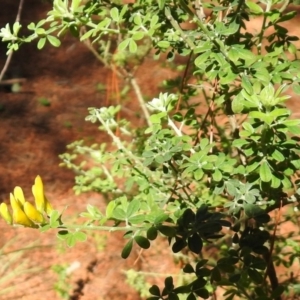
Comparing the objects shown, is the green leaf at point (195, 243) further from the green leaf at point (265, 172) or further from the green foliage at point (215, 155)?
the green leaf at point (265, 172)

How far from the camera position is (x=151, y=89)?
11.9 feet

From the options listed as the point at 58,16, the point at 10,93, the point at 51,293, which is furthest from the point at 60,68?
the point at 58,16

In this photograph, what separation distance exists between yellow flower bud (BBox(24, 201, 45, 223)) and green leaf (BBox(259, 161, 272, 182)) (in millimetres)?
404

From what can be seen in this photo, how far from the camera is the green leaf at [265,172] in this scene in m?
1.00

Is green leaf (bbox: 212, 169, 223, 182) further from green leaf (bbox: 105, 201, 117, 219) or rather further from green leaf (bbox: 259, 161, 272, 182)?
green leaf (bbox: 105, 201, 117, 219)

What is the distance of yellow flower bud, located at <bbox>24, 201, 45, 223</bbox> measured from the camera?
920 mm

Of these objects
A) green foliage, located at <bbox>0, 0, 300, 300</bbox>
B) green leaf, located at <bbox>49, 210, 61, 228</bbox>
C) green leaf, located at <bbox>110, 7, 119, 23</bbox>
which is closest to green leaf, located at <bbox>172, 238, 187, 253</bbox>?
green foliage, located at <bbox>0, 0, 300, 300</bbox>

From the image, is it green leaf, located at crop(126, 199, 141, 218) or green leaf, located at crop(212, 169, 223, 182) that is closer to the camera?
green leaf, located at crop(126, 199, 141, 218)

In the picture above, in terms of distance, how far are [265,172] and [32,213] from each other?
42 cm

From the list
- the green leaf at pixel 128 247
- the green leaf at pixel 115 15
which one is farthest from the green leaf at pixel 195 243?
the green leaf at pixel 115 15

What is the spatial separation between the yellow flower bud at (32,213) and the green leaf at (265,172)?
1.33ft

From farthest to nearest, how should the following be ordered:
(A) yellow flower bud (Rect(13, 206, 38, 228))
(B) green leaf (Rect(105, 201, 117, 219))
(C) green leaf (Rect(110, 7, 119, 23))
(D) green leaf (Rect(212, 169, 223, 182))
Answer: (C) green leaf (Rect(110, 7, 119, 23)) → (D) green leaf (Rect(212, 169, 223, 182)) → (B) green leaf (Rect(105, 201, 117, 219)) → (A) yellow flower bud (Rect(13, 206, 38, 228))

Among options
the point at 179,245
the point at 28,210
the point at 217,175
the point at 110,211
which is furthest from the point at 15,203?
the point at 217,175

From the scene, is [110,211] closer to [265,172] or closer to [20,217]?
[20,217]
